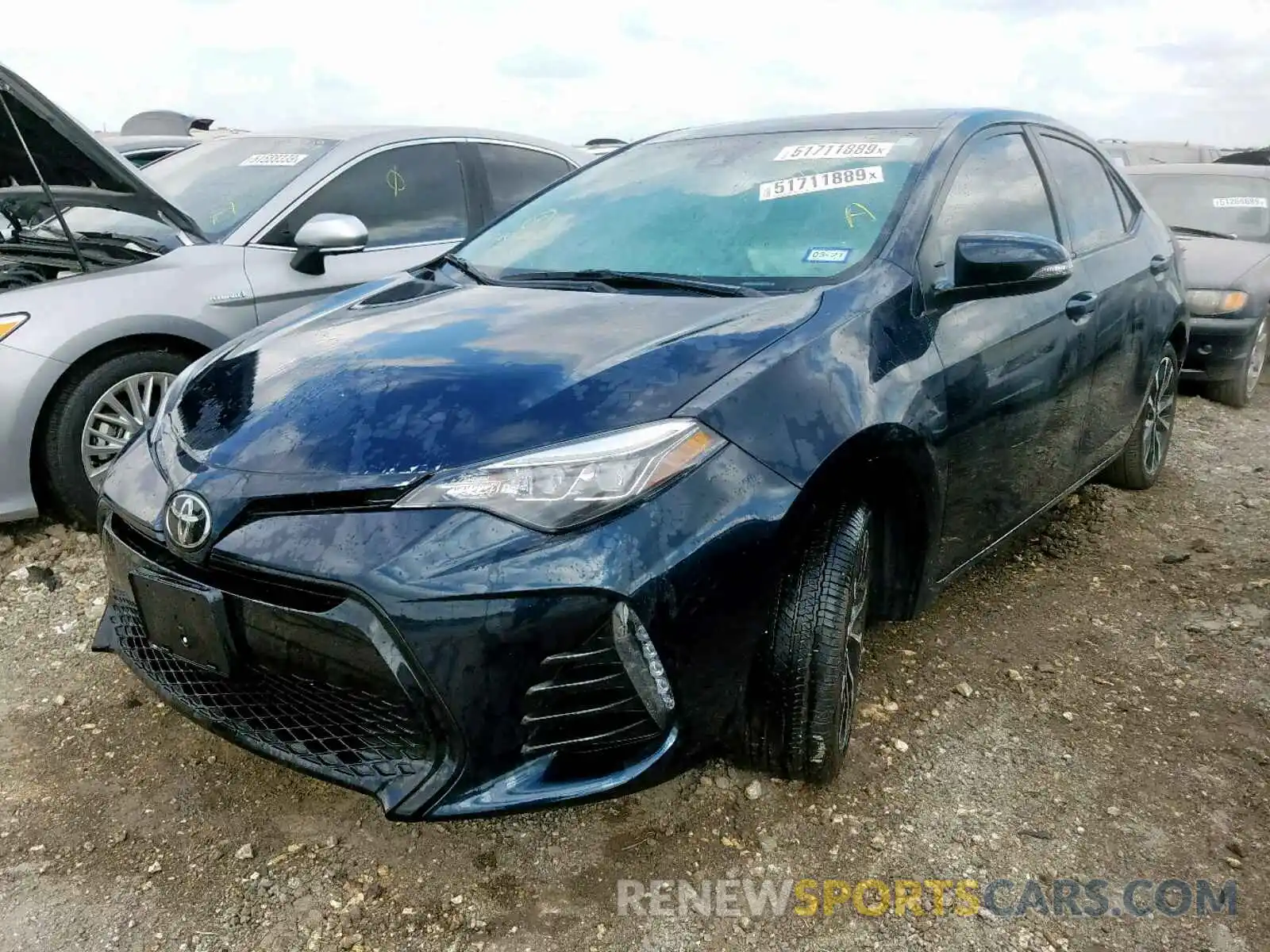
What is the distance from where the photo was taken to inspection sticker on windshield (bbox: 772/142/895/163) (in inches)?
112

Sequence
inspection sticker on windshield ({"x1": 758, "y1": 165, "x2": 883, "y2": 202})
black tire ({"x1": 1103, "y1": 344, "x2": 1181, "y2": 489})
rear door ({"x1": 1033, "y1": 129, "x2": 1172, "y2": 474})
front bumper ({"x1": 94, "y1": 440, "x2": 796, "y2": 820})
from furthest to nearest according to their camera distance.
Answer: black tire ({"x1": 1103, "y1": 344, "x2": 1181, "y2": 489}), rear door ({"x1": 1033, "y1": 129, "x2": 1172, "y2": 474}), inspection sticker on windshield ({"x1": 758, "y1": 165, "x2": 883, "y2": 202}), front bumper ({"x1": 94, "y1": 440, "x2": 796, "y2": 820})

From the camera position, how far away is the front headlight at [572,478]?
71.2 inches

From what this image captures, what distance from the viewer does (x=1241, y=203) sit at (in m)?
7.14

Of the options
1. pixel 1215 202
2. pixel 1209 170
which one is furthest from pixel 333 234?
pixel 1209 170

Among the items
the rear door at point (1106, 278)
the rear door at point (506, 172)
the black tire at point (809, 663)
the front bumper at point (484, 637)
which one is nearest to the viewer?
the front bumper at point (484, 637)

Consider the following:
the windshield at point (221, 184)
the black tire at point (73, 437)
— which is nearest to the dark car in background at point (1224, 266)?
the windshield at point (221, 184)

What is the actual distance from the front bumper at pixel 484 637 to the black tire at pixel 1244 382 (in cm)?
547

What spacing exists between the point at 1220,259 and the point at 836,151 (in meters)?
4.62

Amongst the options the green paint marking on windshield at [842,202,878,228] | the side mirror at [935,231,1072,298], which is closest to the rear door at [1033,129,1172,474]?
the side mirror at [935,231,1072,298]

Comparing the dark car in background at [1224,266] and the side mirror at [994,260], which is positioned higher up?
the side mirror at [994,260]

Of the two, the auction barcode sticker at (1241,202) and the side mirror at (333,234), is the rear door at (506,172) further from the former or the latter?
the auction barcode sticker at (1241,202)

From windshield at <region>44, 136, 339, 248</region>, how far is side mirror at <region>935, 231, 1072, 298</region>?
291 centimetres

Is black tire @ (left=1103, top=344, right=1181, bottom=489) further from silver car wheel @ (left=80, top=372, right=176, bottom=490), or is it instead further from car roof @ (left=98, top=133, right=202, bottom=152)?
car roof @ (left=98, top=133, right=202, bottom=152)

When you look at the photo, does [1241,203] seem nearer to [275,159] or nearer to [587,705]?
[275,159]
